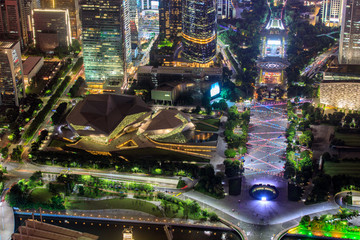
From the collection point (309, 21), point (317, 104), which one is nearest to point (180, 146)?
point (317, 104)

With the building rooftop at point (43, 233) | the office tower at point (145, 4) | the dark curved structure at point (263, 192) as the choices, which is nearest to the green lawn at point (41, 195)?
the building rooftop at point (43, 233)

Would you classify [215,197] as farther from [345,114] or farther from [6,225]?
[345,114]

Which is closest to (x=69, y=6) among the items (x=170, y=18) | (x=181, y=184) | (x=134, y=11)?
(x=134, y=11)

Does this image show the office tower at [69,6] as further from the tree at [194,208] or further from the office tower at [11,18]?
the tree at [194,208]

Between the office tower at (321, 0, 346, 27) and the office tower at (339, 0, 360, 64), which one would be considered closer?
the office tower at (339, 0, 360, 64)

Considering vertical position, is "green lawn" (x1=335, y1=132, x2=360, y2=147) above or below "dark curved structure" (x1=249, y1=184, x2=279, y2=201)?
above

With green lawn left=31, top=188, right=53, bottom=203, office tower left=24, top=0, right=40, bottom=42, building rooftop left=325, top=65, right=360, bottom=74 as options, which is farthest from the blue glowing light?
office tower left=24, top=0, right=40, bottom=42

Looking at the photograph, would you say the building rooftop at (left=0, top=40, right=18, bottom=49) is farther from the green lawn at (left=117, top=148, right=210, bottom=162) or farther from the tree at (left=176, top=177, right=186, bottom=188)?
the tree at (left=176, top=177, right=186, bottom=188)
